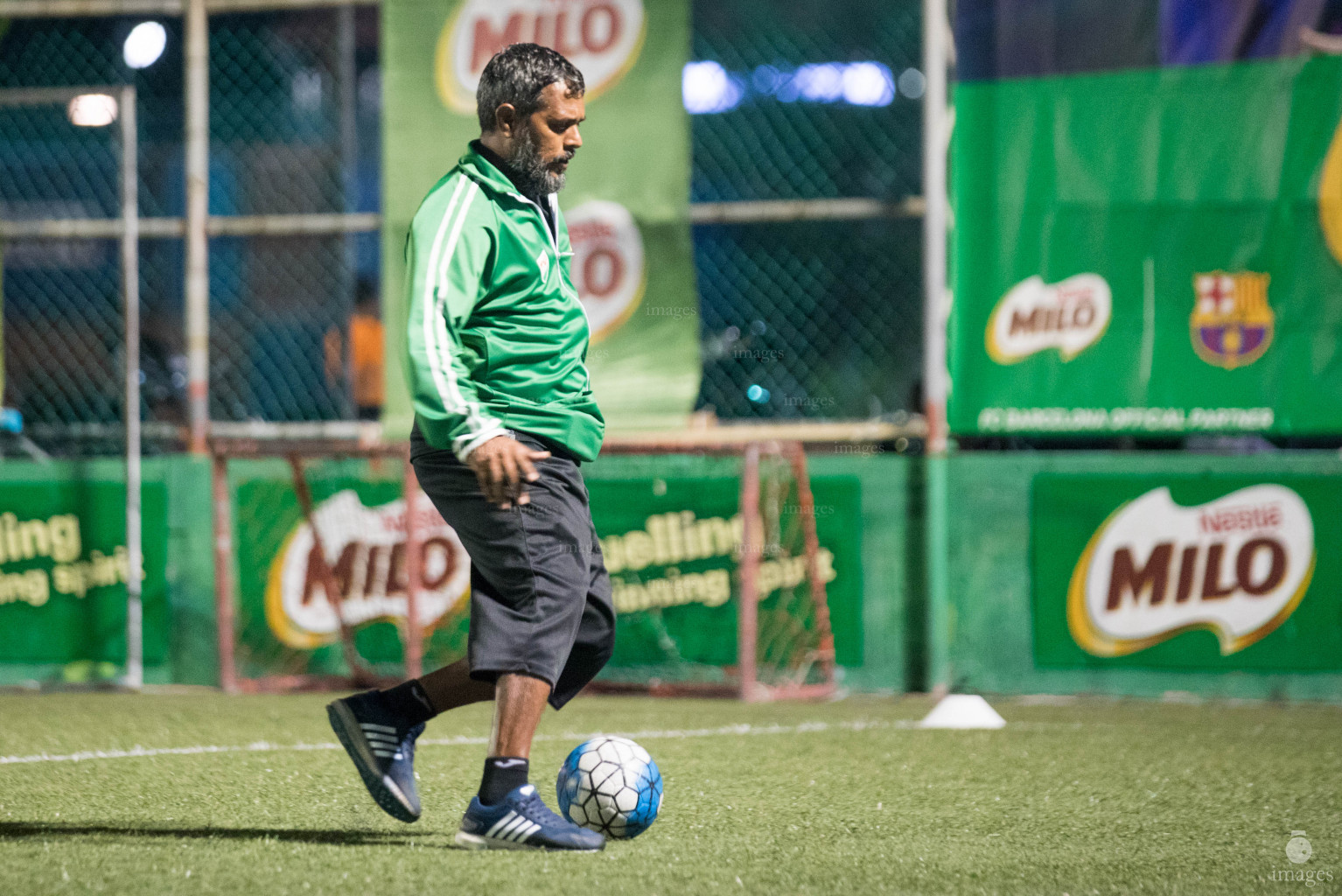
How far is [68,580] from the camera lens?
8641 mm

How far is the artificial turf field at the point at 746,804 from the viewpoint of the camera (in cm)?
379

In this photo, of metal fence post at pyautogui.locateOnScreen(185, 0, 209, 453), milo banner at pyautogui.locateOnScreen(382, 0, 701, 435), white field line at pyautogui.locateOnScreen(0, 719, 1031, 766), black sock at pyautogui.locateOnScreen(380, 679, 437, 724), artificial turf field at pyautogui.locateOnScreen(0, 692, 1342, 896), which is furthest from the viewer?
metal fence post at pyautogui.locateOnScreen(185, 0, 209, 453)

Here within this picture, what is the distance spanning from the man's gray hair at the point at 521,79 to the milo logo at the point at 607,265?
4.38 m

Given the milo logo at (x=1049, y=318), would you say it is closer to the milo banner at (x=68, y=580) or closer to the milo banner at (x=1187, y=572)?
the milo banner at (x=1187, y=572)

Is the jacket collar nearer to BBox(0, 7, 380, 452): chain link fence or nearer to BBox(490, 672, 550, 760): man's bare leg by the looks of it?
BBox(490, 672, 550, 760): man's bare leg

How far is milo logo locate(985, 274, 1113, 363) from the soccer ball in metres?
4.41

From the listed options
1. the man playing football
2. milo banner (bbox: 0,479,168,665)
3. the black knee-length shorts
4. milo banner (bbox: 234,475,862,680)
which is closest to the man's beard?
the man playing football

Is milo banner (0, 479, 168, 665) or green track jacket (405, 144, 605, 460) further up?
green track jacket (405, 144, 605, 460)

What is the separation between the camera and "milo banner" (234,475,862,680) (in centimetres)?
825

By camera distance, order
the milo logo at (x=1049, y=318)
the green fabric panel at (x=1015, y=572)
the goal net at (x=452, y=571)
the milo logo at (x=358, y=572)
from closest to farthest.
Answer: the green fabric panel at (x=1015, y=572) < the milo logo at (x=1049, y=318) < the goal net at (x=452, y=571) < the milo logo at (x=358, y=572)

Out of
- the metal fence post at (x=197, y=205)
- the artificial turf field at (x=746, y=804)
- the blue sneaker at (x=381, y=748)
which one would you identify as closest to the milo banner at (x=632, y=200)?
the metal fence post at (x=197, y=205)

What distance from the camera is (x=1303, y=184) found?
7848 millimetres

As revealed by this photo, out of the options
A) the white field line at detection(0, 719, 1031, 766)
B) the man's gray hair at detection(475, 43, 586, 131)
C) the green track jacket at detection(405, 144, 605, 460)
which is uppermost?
the man's gray hair at detection(475, 43, 586, 131)

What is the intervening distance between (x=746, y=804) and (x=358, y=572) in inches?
162
